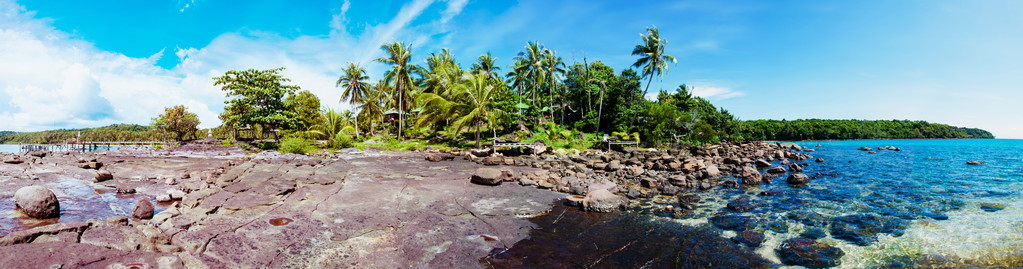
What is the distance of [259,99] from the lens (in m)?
34.0

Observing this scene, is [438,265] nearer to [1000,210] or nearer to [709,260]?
[709,260]

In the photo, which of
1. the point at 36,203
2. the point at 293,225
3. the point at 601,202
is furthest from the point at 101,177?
the point at 601,202

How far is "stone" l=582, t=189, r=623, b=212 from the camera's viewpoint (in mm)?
8953

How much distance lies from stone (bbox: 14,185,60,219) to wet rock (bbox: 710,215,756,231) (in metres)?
13.5

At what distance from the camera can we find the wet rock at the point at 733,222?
802 centimetres

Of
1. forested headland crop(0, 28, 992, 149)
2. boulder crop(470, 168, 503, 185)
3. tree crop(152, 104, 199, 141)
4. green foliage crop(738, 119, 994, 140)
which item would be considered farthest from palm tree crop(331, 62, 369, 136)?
green foliage crop(738, 119, 994, 140)

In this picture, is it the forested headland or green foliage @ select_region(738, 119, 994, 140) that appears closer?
the forested headland

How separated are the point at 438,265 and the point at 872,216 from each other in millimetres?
10584

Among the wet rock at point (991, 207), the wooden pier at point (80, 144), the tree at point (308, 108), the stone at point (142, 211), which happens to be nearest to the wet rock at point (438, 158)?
the stone at point (142, 211)

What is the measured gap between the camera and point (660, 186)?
12766 mm

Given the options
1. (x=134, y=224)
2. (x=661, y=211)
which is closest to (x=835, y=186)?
(x=661, y=211)

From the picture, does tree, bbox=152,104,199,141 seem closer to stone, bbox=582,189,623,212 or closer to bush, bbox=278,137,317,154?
bush, bbox=278,137,317,154

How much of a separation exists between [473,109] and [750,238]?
2396 centimetres

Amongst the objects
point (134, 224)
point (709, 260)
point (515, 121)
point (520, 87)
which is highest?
point (520, 87)
